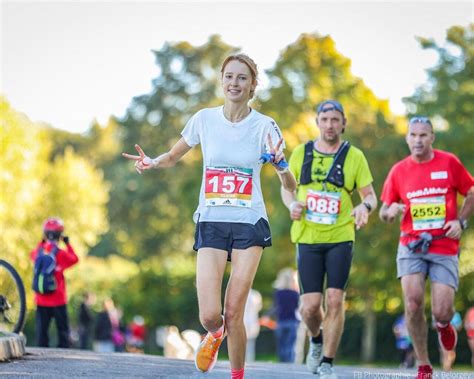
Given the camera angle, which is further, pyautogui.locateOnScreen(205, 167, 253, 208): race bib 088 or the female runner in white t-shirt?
pyautogui.locateOnScreen(205, 167, 253, 208): race bib 088

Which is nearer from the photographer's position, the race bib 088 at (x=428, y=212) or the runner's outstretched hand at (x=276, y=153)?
the runner's outstretched hand at (x=276, y=153)

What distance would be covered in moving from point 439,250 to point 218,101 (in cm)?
4188

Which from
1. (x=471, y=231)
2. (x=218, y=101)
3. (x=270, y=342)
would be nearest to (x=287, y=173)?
(x=471, y=231)

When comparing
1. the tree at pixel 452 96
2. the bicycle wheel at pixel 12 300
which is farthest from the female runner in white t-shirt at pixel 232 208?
the tree at pixel 452 96

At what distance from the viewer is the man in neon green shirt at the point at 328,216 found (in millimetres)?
9836

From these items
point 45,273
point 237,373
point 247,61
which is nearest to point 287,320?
point 45,273

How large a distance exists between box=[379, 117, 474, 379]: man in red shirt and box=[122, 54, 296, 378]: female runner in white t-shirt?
2.47 metres

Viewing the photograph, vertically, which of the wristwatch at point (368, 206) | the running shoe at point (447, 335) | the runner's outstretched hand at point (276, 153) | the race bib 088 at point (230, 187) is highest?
the runner's outstretched hand at point (276, 153)

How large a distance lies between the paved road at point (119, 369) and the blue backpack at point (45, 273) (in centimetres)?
192

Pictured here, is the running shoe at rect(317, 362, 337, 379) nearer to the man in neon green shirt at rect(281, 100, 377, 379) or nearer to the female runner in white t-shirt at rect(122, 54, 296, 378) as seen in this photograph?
the man in neon green shirt at rect(281, 100, 377, 379)

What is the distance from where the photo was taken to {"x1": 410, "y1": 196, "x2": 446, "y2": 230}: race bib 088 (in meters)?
10.2

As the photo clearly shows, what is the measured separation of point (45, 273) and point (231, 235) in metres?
6.63

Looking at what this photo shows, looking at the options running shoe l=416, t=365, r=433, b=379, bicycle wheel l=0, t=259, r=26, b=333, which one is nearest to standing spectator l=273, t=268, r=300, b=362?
bicycle wheel l=0, t=259, r=26, b=333

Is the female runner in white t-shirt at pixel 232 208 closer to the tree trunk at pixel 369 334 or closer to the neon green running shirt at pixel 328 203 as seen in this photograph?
the neon green running shirt at pixel 328 203
